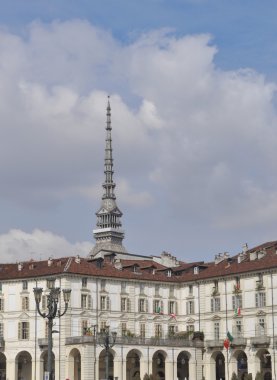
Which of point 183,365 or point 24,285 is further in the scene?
point 183,365

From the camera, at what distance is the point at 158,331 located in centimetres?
12194

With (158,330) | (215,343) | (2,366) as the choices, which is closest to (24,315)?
(2,366)

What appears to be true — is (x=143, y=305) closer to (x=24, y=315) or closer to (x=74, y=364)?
(x=74, y=364)

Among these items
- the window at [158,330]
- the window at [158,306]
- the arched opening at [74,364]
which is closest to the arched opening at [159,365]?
the window at [158,330]

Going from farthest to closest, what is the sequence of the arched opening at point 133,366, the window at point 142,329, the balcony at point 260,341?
the window at point 142,329, the arched opening at point 133,366, the balcony at point 260,341

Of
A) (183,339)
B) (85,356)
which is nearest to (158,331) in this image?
(183,339)

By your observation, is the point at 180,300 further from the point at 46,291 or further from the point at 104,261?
the point at 46,291

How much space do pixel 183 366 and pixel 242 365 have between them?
28.4 ft

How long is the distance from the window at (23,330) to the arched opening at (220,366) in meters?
25.0

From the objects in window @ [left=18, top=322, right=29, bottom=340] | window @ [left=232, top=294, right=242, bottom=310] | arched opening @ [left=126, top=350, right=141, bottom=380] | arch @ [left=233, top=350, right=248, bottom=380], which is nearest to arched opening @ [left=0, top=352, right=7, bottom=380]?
window @ [left=18, top=322, right=29, bottom=340]

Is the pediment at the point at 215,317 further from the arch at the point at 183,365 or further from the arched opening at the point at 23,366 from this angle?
the arched opening at the point at 23,366

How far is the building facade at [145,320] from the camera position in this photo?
111 m

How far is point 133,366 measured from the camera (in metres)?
116

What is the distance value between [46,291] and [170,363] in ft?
60.6
